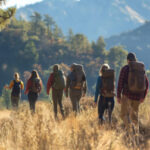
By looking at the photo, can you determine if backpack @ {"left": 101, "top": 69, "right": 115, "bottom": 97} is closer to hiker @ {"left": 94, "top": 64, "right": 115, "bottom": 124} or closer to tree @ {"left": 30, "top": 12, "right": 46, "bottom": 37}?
hiker @ {"left": 94, "top": 64, "right": 115, "bottom": 124}

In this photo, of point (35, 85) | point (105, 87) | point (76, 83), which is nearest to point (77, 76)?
point (76, 83)

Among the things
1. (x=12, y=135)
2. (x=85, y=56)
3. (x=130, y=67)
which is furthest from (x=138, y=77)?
(x=85, y=56)

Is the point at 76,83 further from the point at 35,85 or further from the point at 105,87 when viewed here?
the point at 35,85

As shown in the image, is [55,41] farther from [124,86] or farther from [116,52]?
[124,86]

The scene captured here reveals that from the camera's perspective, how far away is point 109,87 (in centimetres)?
543

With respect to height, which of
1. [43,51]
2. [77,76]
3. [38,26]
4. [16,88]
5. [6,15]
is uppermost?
[38,26]

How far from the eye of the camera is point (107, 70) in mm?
5426

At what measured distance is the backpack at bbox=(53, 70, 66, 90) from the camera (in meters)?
6.96

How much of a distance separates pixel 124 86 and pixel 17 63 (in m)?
105

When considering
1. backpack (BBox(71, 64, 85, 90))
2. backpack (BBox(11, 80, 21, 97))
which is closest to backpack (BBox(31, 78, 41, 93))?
backpack (BBox(11, 80, 21, 97))

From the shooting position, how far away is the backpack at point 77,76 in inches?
260

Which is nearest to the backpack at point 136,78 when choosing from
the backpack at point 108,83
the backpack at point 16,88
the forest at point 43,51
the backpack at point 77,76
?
the backpack at point 108,83

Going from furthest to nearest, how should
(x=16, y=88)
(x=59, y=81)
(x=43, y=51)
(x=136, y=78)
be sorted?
(x=43, y=51) < (x=16, y=88) < (x=59, y=81) < (x=136, y=78)

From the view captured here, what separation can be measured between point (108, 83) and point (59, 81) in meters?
1.86
